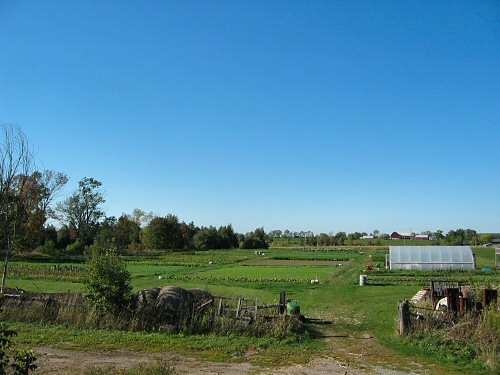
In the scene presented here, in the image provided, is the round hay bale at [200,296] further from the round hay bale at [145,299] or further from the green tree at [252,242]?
the green tree at [252,242]

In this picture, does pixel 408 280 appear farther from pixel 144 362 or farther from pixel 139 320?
pixel 144 362

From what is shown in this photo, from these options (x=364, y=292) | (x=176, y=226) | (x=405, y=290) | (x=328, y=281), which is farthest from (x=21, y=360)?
(x=176, y=226)

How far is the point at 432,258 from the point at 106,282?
40934 mm

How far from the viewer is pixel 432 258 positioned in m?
48.2

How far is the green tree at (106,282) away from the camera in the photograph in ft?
54.2

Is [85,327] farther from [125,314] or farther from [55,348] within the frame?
[55,348]

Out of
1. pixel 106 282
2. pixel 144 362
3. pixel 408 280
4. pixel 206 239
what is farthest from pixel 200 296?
pixel 206 239

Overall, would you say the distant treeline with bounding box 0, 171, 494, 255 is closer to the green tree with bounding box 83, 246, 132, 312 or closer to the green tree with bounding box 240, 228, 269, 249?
the green tree with bounding box 240, 228, 269, 249

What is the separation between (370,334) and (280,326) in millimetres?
3749

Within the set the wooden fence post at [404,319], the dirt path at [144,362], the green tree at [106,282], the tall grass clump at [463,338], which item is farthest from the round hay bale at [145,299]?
the tall grass clump at [463,338]

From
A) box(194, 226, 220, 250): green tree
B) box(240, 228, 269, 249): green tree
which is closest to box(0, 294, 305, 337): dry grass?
box(194, 226, 220, 250): green tree

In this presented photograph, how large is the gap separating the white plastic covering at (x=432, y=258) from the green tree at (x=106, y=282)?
1480 inches

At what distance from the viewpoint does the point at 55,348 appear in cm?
1339

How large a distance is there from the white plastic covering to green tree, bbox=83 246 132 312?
3759cm
